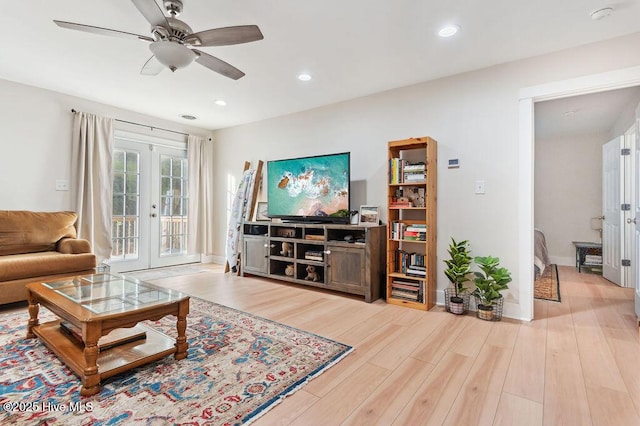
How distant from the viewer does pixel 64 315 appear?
1.74 m

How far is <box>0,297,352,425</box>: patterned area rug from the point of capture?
142 cm

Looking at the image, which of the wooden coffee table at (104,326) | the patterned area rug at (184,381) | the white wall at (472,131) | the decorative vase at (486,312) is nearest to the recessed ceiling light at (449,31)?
the white wall at (472,131)

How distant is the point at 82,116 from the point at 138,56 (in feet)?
6.14

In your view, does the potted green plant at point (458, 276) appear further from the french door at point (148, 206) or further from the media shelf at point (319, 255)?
the french door at point (148, 206)

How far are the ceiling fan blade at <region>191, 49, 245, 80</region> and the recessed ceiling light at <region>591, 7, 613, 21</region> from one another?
2.54 meters

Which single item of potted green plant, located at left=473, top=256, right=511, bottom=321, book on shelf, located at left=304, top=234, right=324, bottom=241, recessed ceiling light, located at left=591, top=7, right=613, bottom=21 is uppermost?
recessed ceiling light, located at left=591, top=7, right=613, bottom=21

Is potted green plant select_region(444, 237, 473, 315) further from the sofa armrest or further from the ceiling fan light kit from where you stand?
the sofa armrest

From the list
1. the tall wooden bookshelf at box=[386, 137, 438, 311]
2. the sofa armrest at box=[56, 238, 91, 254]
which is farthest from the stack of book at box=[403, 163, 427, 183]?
the sofa armrest at box=[56, 238, 91, 254]

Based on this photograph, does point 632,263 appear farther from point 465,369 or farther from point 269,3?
point 269,3

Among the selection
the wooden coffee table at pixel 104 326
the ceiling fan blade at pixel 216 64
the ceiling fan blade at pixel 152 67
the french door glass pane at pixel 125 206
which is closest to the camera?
the wooden coffee table at pixel 104 326

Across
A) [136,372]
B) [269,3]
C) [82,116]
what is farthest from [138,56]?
[136,372]

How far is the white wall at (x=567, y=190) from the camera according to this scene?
5.61m

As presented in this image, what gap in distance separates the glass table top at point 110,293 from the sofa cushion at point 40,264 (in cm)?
89

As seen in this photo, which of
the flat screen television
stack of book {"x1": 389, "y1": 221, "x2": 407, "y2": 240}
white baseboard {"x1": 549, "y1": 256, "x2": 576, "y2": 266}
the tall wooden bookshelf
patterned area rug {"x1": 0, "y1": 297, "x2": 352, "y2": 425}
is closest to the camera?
patterned area rug {"x1": 0, "y1": 297, "x2": 352, "y2": 425}
